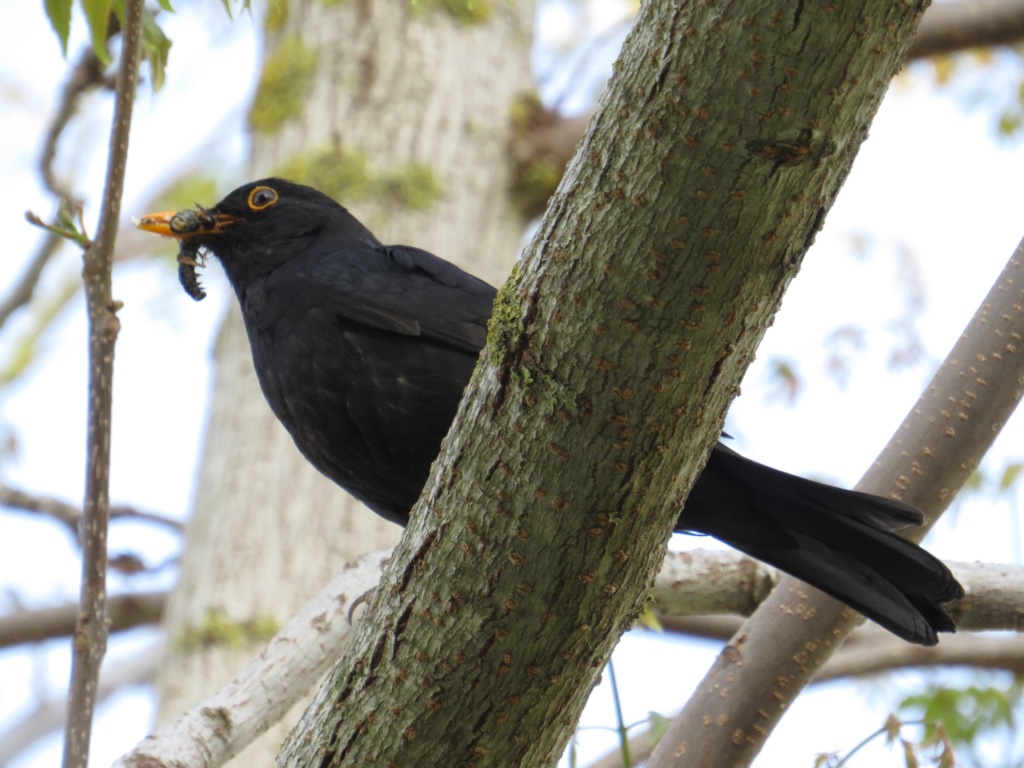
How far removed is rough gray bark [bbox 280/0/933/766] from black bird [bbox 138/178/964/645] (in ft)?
3.31

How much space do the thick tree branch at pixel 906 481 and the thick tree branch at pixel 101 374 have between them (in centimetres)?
134

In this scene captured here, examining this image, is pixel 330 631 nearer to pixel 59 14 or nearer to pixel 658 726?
pixel 658 726

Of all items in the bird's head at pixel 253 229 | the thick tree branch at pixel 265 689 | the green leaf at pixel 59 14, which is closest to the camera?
the green leaf at pixel 59 14

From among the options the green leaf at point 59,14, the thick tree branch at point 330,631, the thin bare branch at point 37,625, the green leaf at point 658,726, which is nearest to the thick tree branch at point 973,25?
the thick tree branch at point 330,631

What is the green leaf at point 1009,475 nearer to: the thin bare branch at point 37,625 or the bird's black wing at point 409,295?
the bird's black wing at point 409,295

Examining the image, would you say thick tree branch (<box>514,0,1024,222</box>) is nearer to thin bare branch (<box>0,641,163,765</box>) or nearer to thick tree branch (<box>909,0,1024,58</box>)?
thick tree branch (<box>909,0,1024,58</box>)

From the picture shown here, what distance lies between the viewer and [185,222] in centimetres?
389

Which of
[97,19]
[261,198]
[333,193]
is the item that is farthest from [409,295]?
[333,193]

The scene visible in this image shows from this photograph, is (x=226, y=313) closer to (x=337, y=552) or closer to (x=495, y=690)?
(x=337, y=552)

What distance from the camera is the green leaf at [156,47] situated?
102 inches

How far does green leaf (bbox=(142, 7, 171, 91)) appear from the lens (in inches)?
102

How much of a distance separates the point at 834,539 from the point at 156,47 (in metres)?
2.02

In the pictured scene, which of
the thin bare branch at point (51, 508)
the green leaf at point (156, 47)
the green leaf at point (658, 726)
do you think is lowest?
the green leaf at point (658, 726)

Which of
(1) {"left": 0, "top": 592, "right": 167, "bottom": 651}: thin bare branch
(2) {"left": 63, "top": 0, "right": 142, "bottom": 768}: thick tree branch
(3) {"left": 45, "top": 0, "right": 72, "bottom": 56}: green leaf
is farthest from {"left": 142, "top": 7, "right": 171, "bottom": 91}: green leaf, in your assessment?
(1) {"left": 0, "top": 592, "right": 167, "bottom": 651}: thin bare branch
